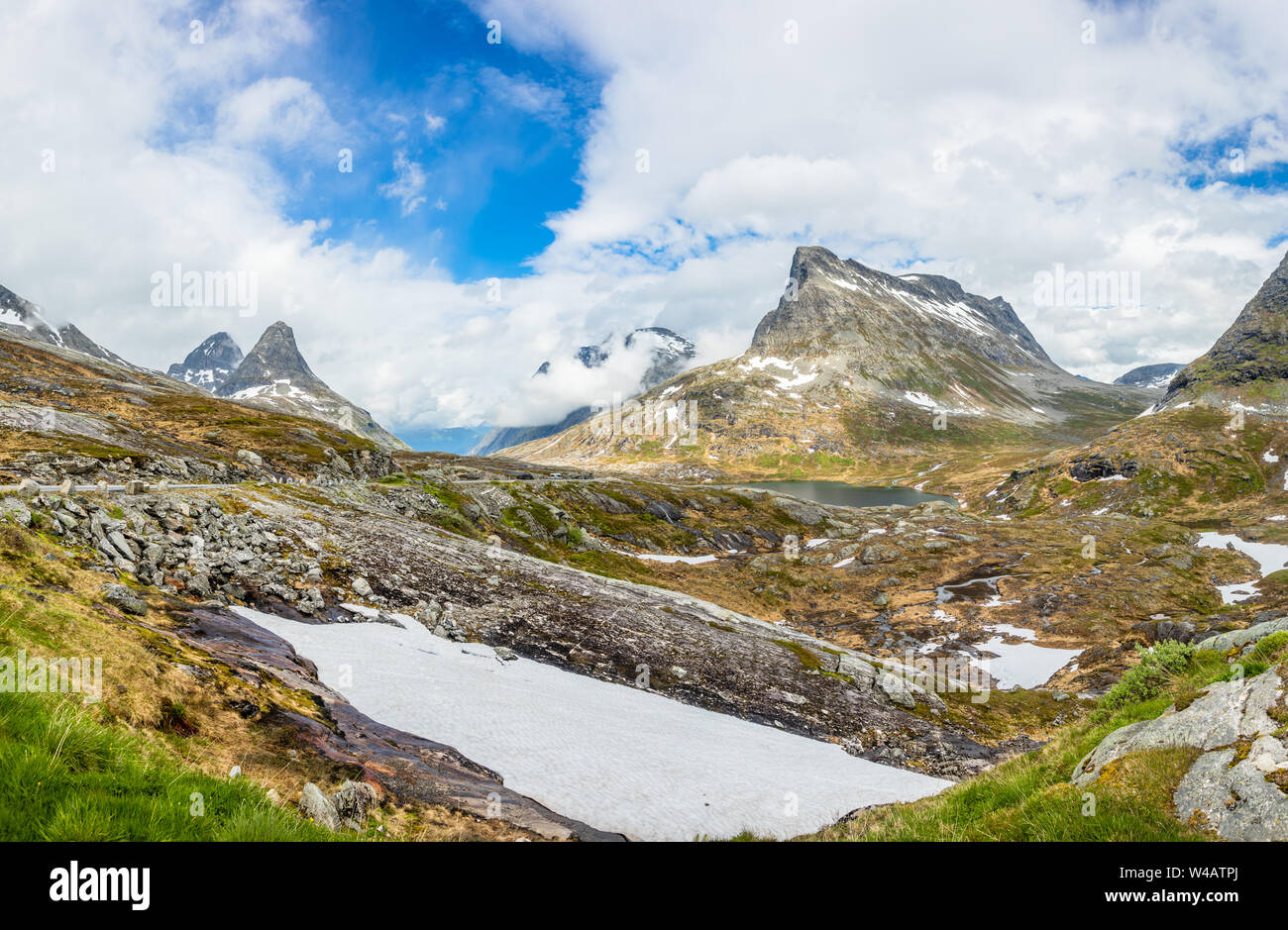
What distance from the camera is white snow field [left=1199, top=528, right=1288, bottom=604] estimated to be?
251ft

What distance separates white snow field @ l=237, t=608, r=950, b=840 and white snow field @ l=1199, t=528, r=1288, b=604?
8190 centimetres

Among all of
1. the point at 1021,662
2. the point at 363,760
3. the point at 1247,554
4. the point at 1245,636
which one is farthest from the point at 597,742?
the point at 1247,554

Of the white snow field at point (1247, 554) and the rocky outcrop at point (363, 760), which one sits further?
the white snow field at point (1247, 554)

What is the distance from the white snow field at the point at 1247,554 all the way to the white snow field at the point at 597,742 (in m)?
81.9

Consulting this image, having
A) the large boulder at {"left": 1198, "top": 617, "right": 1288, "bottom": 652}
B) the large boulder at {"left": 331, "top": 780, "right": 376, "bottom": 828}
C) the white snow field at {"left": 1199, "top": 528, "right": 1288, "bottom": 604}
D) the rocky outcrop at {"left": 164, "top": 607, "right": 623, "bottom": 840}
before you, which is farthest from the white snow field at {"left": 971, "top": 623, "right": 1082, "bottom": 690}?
the large boulder at {"left": 331, "top": 780, "right": 376, "bottom": 828}

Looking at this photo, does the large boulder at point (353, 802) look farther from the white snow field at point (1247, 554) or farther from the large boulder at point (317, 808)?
the white snow field at point (1247, 554)

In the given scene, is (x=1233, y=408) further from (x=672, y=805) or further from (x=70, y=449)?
(x=70, y=449)

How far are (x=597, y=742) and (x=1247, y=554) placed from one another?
133m

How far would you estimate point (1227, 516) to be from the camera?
13500 cm

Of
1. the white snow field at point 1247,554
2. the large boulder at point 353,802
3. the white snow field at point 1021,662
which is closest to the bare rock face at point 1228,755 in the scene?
the large boulder at point 353,802

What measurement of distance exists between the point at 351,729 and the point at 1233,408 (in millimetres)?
281643

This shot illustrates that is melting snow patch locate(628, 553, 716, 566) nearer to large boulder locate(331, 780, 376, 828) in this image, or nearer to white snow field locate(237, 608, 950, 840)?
white snow field locate(237, 608, 950, 840)

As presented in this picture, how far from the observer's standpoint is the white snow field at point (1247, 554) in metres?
76.5
